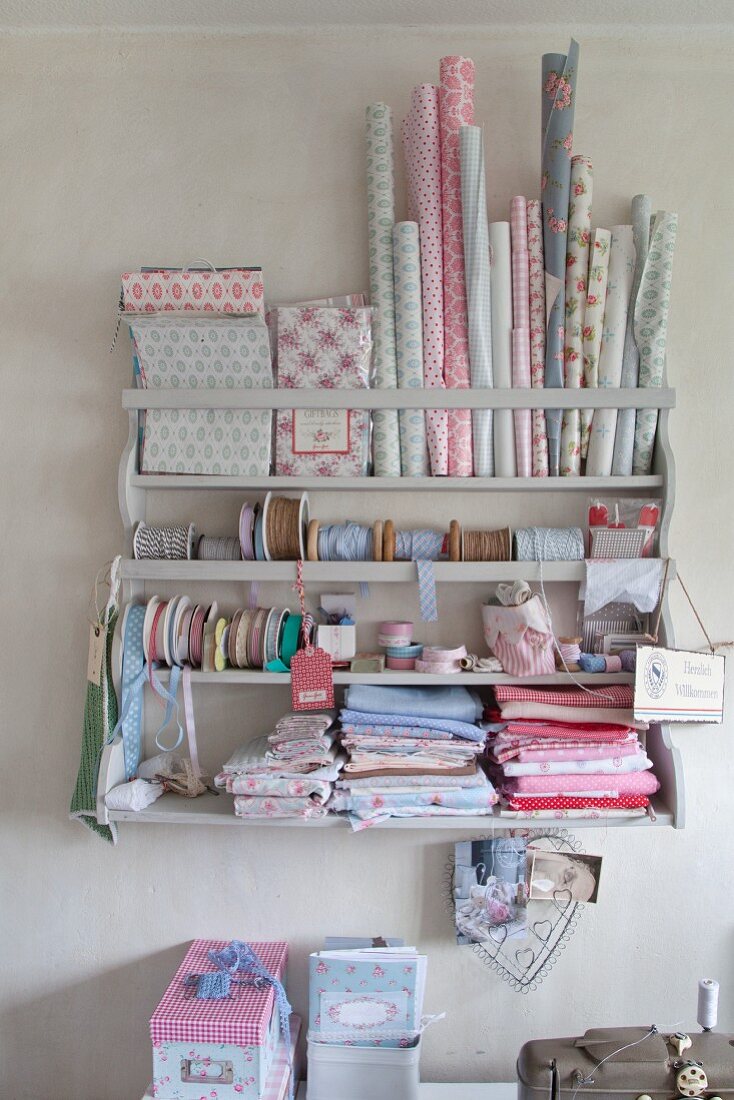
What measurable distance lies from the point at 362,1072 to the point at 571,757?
864 mm

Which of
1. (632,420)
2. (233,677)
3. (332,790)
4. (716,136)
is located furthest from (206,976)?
(716,136)

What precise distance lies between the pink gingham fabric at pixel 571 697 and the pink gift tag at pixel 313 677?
401 mm

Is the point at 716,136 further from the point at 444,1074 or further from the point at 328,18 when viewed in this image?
the point at 444,1074

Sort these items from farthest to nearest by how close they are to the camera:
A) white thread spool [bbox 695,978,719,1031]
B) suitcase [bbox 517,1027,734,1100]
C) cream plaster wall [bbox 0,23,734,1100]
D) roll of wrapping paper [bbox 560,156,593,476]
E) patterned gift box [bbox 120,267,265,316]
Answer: cream plaster wall [bbox 0,23,734,1100], roll of wrapping paper [bbox 560,156,593,476], patterned gift box [bbox 120,267,265,316], white thread spool [bbox 695,978,719,1031], suitcase [bbox 517,1027,734,1100]

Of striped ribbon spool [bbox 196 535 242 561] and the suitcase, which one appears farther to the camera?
striped ribbon spool [bbox 196 535 242 561]

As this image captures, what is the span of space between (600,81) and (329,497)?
48.8 inches

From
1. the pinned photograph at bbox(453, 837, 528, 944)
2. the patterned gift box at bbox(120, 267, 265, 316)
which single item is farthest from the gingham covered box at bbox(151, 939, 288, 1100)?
the patterned gift box at bbox(120, 267, 265, 316)

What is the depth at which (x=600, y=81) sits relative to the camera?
2121 millimetres

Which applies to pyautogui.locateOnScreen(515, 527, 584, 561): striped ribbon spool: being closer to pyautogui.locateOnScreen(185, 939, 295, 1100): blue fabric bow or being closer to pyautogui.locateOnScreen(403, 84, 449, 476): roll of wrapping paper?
pyautogui.locateOnScreen(403, 84, 449, 476): roll of wrapping paper

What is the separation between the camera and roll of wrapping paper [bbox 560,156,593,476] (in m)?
2.01

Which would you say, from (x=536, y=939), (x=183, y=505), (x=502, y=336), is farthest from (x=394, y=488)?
(x=536, y=939)

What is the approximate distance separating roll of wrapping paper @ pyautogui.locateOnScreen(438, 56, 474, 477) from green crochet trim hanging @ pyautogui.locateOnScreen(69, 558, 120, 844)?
87 cm

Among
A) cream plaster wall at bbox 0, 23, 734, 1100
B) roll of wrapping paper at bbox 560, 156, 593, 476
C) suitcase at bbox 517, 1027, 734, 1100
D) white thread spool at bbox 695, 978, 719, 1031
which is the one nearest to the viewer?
suitcase at bbox 517, 1027, 734, 1100

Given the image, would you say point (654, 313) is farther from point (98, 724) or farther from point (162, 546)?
point (98, 724)
